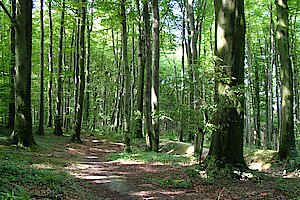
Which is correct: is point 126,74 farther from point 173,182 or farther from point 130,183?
point 173,182

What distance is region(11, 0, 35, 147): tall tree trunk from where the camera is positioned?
1280 cm

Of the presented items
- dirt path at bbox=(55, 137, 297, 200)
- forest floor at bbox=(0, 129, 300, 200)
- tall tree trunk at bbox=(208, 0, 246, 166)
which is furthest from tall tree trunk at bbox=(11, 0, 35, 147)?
tall tree trunk at bbox=(208, 0, 246, 166)

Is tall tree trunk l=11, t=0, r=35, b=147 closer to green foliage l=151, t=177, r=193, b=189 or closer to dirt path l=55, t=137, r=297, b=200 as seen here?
dirt path l=55, t=137, r=297, b=200

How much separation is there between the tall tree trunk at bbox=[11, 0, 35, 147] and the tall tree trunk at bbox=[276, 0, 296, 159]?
10.9 m

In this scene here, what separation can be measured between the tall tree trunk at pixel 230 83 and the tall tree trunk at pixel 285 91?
472 centimetres

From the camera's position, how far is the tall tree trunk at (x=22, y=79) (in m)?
12.8

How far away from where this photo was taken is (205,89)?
9.63 metres

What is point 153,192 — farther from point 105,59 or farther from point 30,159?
point 105,59

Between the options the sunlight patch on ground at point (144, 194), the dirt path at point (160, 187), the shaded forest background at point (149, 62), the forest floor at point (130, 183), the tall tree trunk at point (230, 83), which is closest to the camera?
the forest floor at point (130, 183)

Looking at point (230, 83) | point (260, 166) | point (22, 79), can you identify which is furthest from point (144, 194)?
point (260, 166)

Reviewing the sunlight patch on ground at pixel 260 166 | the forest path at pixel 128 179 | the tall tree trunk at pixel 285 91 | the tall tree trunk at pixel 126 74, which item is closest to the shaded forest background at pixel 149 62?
the tall tree trunk at pixel 126 74

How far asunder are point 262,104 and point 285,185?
2982cm

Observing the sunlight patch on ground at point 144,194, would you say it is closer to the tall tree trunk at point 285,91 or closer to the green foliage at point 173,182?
the green foliage at point 173,182

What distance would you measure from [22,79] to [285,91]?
37.3 ft
